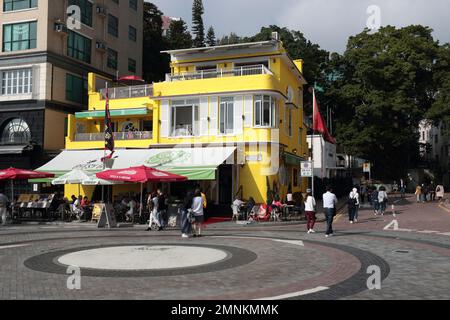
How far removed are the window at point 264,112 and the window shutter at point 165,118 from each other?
588 cm

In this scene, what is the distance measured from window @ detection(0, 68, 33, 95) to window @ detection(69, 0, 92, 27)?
653 cm

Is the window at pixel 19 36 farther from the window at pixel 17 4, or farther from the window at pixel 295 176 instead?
the window at pixel 295 176

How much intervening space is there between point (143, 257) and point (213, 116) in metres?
17.1

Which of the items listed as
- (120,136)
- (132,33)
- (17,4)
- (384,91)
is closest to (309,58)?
(384,91)

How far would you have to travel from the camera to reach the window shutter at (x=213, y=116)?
27.9m

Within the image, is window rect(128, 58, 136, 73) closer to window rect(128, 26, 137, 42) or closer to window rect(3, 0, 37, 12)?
window rect(128, 26, 137, 42)

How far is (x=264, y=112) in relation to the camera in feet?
89.5

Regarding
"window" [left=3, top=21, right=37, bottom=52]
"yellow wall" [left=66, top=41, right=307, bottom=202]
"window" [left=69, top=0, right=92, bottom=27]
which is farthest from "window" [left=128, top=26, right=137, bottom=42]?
"window" [left=3, top=21, right=37, bottom=52]

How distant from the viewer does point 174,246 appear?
14.1m

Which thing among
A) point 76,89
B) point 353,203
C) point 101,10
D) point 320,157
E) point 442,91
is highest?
point 101,10

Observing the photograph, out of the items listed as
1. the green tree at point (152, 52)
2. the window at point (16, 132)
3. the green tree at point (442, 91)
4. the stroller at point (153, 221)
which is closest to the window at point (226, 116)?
the stroller at point (153, 221)

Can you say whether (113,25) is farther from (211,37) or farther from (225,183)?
(211,37)

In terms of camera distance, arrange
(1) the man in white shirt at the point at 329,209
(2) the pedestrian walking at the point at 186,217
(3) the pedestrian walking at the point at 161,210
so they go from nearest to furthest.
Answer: (1) the man in white shirt at the point at 329,209, (2) the pedestrian walking at the point at 186,217, (3) the pedestrian walking at the point at 161,210

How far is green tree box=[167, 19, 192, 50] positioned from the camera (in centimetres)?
6250
